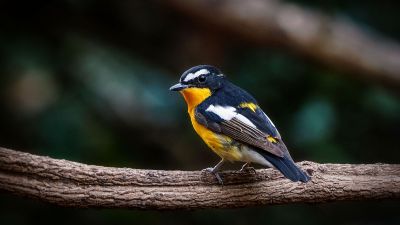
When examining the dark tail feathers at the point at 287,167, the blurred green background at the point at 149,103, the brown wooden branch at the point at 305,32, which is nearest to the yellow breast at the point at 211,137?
the dark tail feathers at the point at 287,167

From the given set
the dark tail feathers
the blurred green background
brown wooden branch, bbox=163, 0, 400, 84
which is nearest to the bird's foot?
the dark tail feathers

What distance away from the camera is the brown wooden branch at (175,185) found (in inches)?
139

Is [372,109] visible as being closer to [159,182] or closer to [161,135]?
[161,135]

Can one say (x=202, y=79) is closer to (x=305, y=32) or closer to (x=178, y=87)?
(x=178, y=87)

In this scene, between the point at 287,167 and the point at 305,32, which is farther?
the point at 305,32

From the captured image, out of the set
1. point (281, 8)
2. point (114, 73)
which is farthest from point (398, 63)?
point (114, 73)

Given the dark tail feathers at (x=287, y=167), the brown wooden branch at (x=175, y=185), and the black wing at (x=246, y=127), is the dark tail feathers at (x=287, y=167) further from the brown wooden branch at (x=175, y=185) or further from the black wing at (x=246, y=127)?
the brown wooden branch at (x=175, y=185)

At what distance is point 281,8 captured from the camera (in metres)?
6.73

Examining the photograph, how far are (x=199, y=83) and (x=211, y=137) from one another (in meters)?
0.43

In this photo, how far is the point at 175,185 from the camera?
3807mm

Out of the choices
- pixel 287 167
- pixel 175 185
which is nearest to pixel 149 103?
pixel 175 185

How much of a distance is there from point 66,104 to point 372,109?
9.09 ft

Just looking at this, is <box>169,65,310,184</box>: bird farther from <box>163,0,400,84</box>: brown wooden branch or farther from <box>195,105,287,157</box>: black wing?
<box>163,0,400,84</box>: brown wooden branch

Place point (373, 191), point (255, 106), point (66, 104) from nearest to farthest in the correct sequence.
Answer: point (373, 191)
point (255, 106)
point (66, 104)
